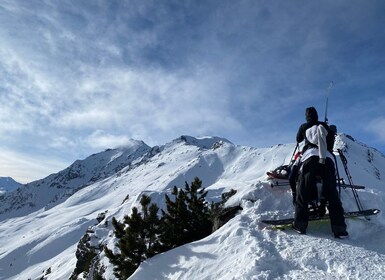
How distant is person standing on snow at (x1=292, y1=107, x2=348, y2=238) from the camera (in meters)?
8.43

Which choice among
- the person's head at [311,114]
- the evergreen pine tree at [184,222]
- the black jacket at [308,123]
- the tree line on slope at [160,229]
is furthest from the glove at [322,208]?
the evergreen pine tree at [184,222]

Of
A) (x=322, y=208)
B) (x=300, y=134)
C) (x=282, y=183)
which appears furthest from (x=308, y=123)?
(x=282, y=183)

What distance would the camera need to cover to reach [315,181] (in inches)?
347

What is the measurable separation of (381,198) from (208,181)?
575ft

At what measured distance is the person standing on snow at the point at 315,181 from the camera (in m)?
8.43

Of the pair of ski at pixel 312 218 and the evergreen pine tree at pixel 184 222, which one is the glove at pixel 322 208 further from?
the evergreen pine tree at pixel 184 222

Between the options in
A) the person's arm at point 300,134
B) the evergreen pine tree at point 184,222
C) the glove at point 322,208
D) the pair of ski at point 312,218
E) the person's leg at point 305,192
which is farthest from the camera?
the evergreen pine tree at point 184,222

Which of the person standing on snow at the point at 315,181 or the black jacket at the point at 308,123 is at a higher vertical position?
the black jacket at the point at 308,123

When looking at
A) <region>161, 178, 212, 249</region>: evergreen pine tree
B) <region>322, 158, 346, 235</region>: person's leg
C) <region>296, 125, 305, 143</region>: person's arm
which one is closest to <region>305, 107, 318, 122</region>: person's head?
<region>296, 125, 305, 143</region>: person's arm

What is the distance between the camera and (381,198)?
11312 millimetres

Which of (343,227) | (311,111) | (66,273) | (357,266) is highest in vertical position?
(311,111)

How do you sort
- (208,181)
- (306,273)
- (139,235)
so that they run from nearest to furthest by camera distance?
(306,273) → (139,235) → (208,181)

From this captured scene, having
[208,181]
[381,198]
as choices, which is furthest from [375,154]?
[381,198]

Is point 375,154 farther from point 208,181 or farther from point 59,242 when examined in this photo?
point 59,242
